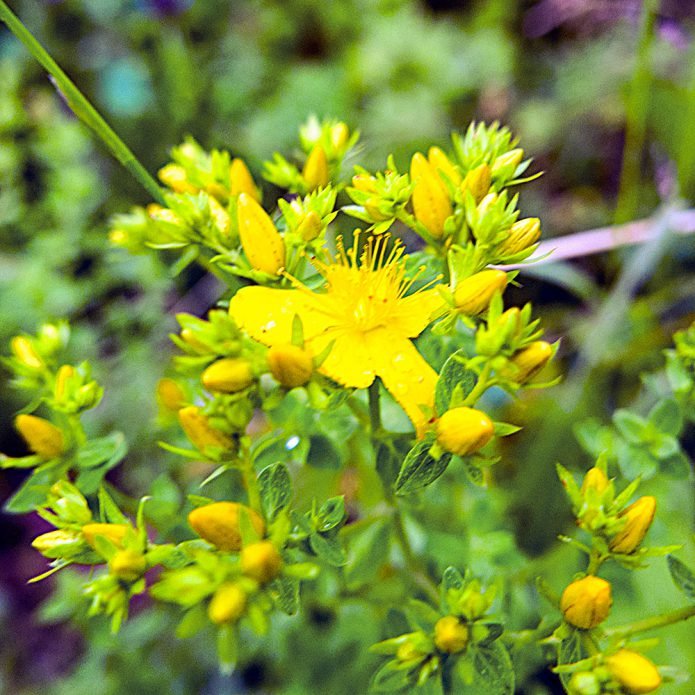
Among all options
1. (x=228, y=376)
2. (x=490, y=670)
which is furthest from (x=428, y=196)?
(x=490, y=670)

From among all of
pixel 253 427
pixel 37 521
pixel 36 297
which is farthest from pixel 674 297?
pixel 37 521


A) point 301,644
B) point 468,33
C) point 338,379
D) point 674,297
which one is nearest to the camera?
point 338,379

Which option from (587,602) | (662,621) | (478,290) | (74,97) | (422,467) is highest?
(74,97)

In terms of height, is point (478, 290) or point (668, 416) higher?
point (478, 290)

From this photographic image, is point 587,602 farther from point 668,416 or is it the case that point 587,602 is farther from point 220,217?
point 220,217

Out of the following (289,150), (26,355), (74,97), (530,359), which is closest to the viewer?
(530,359)

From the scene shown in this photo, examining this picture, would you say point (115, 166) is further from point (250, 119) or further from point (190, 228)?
point (190, 228)

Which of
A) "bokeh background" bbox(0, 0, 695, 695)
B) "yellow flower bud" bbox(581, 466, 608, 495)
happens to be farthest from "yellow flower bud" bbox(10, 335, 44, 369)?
"yellow flower bud" bbox(581, 466, 608, 495)
